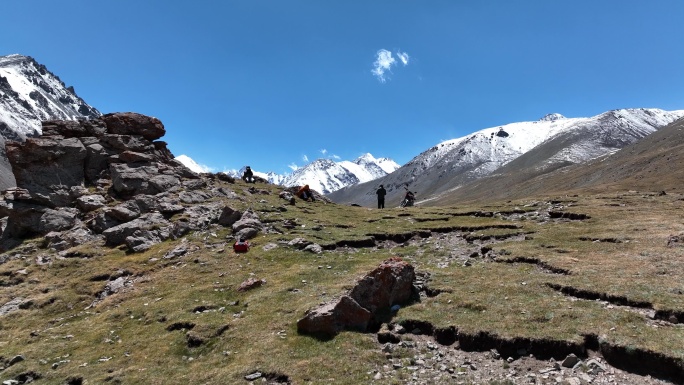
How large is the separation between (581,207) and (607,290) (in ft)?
108

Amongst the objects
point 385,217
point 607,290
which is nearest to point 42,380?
point 607,290

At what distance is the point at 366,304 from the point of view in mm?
23219

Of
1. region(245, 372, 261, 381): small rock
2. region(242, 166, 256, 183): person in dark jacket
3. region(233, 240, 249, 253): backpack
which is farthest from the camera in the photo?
region(242, 166, 256, 183): person in dark jacket

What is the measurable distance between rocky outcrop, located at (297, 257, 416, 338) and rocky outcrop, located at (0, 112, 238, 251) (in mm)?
25618

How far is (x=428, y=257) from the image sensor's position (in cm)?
3509

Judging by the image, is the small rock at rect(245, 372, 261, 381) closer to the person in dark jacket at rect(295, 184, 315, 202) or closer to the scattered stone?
the scattered stone

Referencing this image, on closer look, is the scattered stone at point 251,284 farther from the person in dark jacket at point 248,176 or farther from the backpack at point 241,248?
the person in dark jacket at point 248,176

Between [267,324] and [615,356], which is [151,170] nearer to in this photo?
[267,324]

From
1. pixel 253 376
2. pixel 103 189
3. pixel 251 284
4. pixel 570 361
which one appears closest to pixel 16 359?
pixel 251 284

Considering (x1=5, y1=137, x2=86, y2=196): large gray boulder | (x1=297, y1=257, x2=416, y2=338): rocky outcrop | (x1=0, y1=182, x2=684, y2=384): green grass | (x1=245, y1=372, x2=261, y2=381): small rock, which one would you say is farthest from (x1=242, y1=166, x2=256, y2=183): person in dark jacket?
(x1=245, y1=372, x2=261, y2=381): small rock

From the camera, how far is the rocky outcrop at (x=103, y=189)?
44438 millimetres

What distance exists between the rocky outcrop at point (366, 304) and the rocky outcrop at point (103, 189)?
25.6 meters

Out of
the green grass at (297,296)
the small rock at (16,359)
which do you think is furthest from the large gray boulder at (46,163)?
the small rock at (16,359)

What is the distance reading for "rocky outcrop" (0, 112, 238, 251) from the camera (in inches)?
1750
